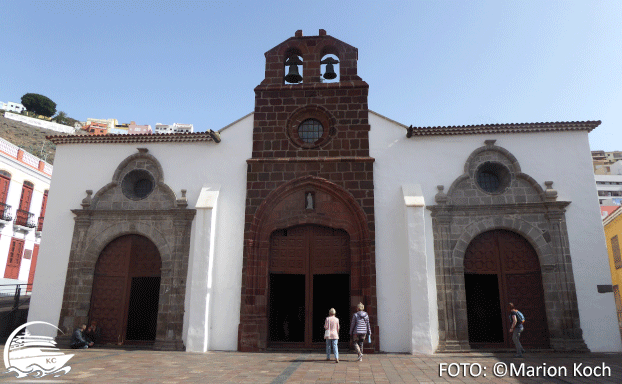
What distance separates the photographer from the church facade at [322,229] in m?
11.1

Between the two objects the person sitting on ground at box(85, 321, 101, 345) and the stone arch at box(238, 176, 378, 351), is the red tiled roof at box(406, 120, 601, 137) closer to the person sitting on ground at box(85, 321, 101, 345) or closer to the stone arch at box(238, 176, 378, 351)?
the stone arch at box(238, 176, 378, 351)

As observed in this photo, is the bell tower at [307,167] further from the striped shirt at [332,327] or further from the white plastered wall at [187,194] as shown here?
the striped shirt at [332,327]

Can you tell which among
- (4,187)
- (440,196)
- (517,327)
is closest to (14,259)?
(4,187)

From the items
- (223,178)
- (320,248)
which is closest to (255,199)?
(223,178)

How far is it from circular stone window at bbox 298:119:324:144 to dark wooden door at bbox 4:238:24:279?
734 inches

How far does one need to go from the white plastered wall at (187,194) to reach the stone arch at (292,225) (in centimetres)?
33

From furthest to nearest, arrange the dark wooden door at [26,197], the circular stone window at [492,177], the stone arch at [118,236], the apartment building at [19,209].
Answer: the dark wooden door at [26,197] < the apartment building at [19,209] < the stone arch at [118,236] < the circular stone window at [492,177]

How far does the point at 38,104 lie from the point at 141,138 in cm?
7642

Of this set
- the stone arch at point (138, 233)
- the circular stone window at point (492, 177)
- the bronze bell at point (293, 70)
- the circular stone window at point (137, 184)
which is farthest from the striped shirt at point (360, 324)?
the bronze bell at point (293, 70)

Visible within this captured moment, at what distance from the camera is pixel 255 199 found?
40.1 ft

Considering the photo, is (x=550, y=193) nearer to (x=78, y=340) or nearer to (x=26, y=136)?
(x=78, y=340)

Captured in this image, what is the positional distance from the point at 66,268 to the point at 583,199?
1471 cm

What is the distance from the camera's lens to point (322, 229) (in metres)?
12.1

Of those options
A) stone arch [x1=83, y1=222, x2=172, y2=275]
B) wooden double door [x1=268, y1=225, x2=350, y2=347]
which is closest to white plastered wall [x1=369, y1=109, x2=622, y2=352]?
wooden double door [x1=268, y1=225, x2=350, y2=347]
